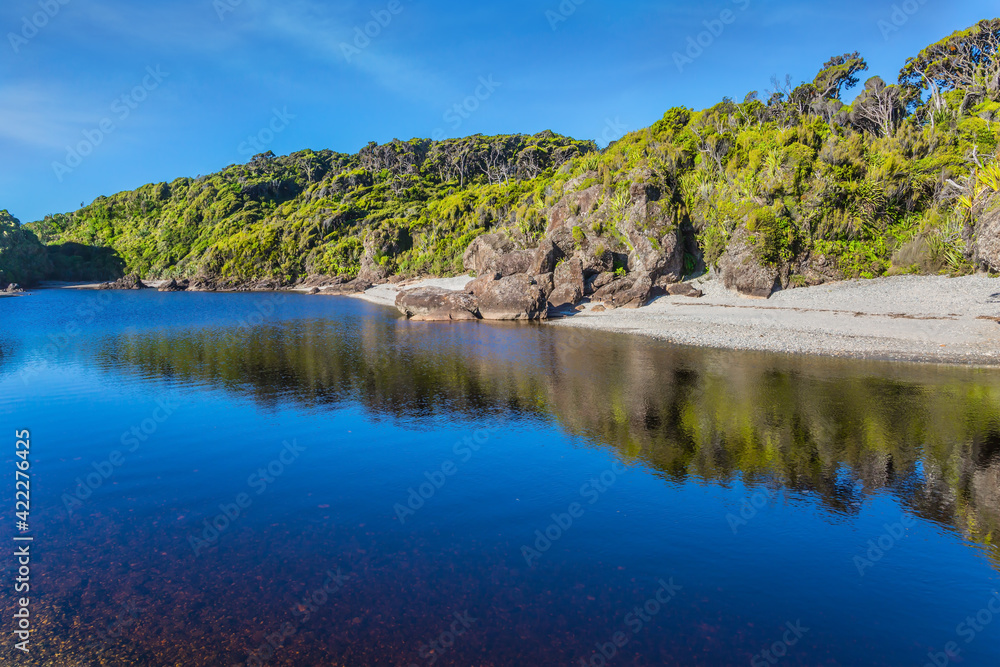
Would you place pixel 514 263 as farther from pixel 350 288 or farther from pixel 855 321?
pixel 350 288

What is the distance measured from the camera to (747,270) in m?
43.7

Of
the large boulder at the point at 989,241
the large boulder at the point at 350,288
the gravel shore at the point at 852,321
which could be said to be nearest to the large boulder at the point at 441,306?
the gravel shore at the point at 852,321

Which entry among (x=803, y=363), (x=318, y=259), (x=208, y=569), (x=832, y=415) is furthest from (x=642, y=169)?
(x=318, y=259)

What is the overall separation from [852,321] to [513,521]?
1258 inches

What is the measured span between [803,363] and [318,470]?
2405 cm

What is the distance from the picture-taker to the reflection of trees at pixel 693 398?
13.3 metres

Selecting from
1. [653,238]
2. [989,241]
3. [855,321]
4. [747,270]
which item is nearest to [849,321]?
[855,321]

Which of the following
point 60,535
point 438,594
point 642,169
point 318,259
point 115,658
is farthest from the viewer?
point 318,259

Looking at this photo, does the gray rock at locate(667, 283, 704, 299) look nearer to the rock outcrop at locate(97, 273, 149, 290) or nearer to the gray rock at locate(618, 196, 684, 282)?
the gray rock at locate(618, 196, 684, 282)

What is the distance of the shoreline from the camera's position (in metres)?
27.2

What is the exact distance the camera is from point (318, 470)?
44.8 feet

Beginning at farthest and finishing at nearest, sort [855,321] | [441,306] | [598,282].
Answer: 1. [598,282]
2. [441,306]
3. [855,321]

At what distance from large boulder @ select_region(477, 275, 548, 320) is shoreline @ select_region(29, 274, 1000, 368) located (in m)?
2.25

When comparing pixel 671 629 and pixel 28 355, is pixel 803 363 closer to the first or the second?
pixel 671 629
